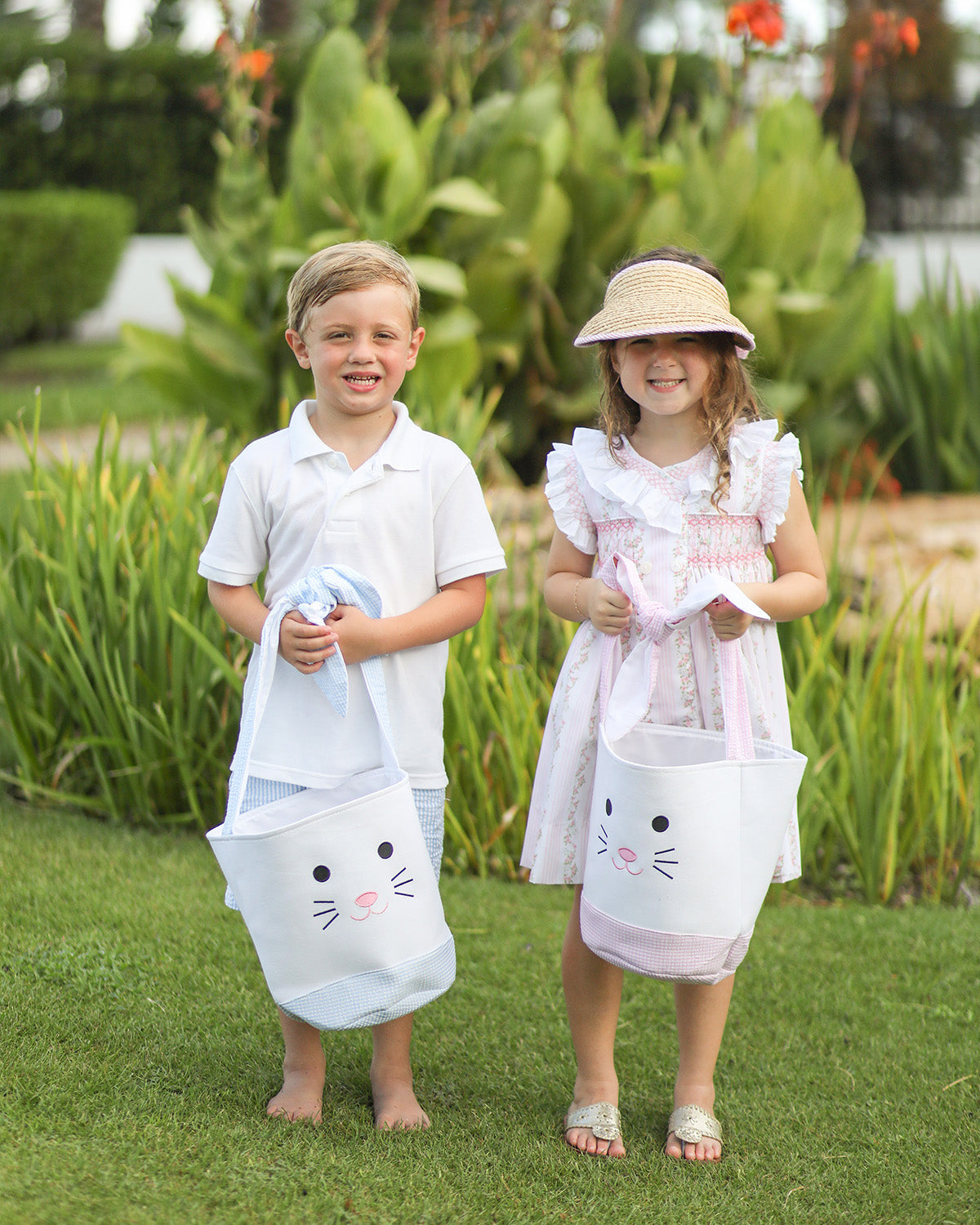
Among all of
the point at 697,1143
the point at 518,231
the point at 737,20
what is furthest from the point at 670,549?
the point at 518,231

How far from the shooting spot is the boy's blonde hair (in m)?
1.82

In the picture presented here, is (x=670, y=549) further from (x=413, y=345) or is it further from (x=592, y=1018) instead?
(x=592, y=1018)

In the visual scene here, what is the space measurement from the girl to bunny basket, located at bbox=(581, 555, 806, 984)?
0.07 m

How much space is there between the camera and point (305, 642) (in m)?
1.75

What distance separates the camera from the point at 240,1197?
1.65 metres

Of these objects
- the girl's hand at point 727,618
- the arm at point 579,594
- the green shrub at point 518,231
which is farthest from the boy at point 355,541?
the green shrub at point 518,231

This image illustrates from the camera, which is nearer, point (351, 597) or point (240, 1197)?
point (240, 1197)

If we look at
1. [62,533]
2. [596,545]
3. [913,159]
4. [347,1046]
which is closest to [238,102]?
[62,533]

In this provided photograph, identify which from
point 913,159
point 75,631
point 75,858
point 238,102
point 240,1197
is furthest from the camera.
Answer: point 913,159

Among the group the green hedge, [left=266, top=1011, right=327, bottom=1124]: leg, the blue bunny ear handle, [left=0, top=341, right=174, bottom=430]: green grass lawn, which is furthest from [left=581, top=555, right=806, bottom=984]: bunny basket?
the green hedge

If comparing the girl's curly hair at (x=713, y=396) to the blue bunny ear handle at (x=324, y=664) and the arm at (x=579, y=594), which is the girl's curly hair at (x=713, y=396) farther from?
the blue bunny ear handle at (x=324, y=664)

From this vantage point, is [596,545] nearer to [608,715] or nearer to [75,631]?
[608,715]

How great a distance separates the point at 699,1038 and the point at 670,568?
72 cm

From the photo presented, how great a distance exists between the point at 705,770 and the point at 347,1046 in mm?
901
